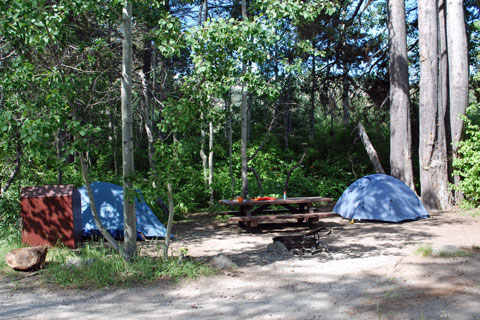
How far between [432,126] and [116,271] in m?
10.3

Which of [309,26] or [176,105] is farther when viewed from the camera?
[309,26]

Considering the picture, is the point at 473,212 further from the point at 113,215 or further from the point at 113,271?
the point at 113,271

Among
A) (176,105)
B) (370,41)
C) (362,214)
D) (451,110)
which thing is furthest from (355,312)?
(370,41)

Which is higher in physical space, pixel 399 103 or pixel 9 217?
pixel 399 103

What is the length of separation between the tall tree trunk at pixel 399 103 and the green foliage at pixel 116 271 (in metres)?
8.76

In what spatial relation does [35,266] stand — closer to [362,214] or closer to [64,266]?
[64,266]

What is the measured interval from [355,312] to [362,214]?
6997 millimetres

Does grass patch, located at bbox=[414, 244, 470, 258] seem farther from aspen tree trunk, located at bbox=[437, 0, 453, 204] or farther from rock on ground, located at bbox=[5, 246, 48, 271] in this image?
aspen tree trunk, located at bbox=[437, 0, 453, 204]

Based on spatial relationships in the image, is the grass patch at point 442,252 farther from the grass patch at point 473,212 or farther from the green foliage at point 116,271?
the grass patch at point 473,212

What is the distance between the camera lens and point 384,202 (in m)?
10.8

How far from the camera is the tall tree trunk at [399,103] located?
12859 millimetres

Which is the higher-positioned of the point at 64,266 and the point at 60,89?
the point at 60,89

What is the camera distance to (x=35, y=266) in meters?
5.95

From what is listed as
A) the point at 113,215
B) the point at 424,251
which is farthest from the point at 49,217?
the point at 424,251
